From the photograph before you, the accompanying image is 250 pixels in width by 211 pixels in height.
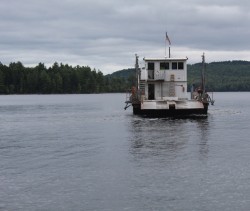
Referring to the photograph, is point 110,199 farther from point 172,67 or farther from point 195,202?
point 172,67

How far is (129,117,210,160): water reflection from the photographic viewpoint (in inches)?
1316

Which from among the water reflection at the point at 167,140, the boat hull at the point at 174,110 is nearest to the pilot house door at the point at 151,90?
the boat hull at the point at 174,110

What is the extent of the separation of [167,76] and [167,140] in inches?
1219

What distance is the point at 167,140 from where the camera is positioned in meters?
40.9

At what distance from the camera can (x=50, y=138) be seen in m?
44.3

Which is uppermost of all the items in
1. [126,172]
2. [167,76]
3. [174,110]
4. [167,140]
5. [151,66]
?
[151,66]

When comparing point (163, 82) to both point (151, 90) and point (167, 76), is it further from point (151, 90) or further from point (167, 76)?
point (151, 90)

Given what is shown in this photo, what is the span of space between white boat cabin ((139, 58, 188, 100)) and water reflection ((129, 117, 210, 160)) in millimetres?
14922

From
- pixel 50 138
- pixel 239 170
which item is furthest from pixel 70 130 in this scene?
pixel 239 170

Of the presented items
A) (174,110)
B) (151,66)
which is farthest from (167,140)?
(151,66)

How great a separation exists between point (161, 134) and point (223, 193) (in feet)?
80.1

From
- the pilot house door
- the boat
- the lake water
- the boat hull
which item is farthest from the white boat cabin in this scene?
the lake water

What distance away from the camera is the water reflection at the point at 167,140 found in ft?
110

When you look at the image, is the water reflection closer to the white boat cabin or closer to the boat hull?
the boat hull
